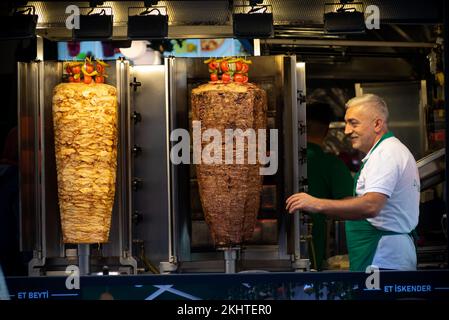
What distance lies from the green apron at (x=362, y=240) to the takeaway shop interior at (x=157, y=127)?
1.24 ft

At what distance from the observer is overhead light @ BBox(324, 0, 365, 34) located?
5.89 metres

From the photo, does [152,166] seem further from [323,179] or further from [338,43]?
[338,43]

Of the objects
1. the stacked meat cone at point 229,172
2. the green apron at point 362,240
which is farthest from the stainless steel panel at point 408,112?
the stacked meat cone at point 229,172

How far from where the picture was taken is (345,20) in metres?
5.92

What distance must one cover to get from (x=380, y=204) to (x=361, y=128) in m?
0.50

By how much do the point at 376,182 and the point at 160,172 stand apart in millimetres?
1611

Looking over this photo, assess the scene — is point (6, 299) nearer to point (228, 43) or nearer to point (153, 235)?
point (153, 235)

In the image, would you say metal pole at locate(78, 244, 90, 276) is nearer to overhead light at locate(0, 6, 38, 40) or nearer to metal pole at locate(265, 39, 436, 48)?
overhead light at locate(0, 6, 38, 40)

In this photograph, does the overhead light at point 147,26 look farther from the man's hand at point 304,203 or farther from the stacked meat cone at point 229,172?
the man's hand at point 304,203

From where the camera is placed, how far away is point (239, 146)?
6.03 m

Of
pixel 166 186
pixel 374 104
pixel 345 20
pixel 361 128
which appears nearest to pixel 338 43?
pixel 345 20

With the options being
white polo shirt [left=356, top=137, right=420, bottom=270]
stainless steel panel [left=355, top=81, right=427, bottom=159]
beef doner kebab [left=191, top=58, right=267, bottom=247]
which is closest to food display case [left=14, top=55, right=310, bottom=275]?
beef doner kebab [left=191, top=58, right=267, bottom=247]

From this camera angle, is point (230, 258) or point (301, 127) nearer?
point (230, 258)
